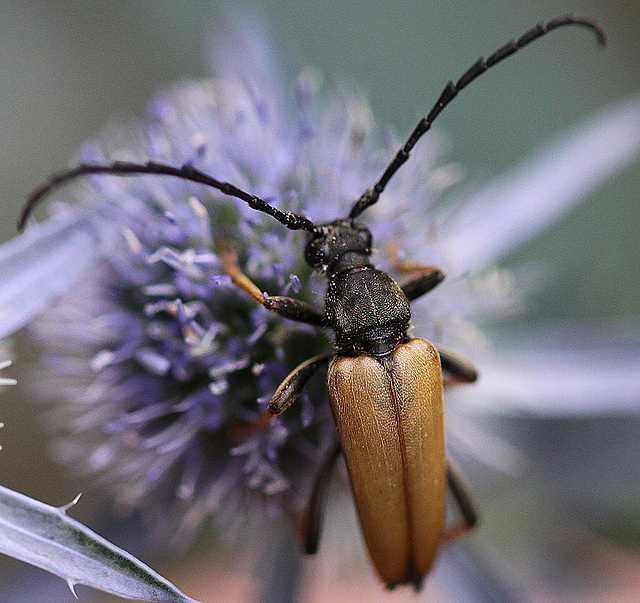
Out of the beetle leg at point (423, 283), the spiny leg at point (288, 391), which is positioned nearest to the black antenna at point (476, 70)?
the beetle leg at point (423, 283)

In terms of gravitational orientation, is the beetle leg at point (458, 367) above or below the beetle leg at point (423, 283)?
below

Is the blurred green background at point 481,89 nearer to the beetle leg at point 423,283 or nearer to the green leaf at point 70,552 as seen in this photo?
the beetle leg at point 423,283

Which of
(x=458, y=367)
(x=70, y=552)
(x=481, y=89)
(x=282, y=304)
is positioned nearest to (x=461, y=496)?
(x=458, y=367)

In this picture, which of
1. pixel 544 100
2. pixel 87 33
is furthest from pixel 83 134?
pixel 544 100

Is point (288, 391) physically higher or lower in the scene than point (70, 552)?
higher

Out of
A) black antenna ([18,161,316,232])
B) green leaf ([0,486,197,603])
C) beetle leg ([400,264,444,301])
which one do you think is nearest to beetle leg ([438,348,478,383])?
beetle leg ([400,264,444,301])

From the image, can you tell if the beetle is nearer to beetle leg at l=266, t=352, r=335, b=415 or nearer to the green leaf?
beetle leg at l=266, t=352, r=335, b=415

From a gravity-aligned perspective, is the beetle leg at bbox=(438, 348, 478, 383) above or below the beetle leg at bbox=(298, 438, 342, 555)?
above

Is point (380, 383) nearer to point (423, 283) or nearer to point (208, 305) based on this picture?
point (423, 283)
